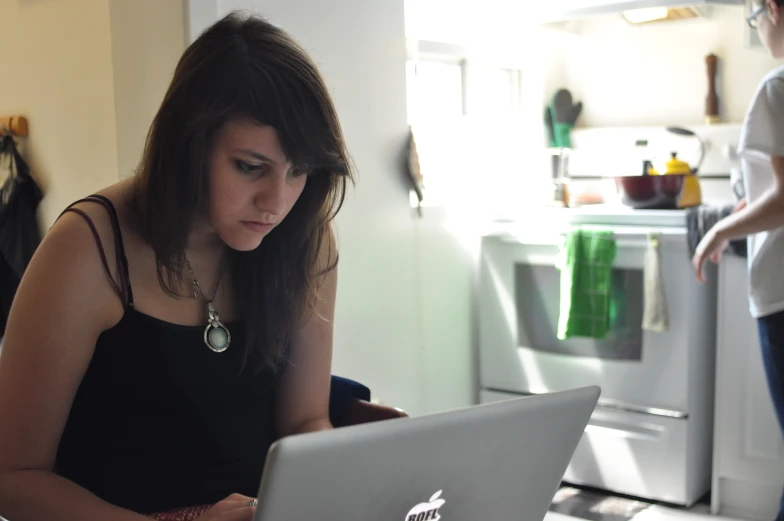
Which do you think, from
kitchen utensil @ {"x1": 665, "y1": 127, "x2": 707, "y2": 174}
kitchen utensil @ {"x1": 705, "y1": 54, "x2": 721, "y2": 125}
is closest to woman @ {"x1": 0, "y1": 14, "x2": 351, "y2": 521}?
kitchen utensil @ {"x1": 665, "y1": 127, "x2": 707, "y2": 174}

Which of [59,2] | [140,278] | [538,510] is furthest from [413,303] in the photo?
[538,510]

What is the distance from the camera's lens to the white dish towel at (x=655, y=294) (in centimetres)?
262

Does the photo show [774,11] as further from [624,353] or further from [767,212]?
[624,353]

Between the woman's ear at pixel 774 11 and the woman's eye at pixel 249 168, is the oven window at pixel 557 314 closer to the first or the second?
the woman's ear at pixel 774 11

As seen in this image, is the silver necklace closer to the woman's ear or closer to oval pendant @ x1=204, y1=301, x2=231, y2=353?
oval pendant @ x1=204, y1=301, x2=231, y2=353

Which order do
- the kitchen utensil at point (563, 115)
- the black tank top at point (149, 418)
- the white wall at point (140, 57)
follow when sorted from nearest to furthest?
the black tank top at point (149, 418), the white wall at point (140, 57), the kitchen utensil at point (563, 115)

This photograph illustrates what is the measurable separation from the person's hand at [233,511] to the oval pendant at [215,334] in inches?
11.8

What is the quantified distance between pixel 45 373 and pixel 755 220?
1747 millimetres

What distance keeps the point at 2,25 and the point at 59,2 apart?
0.29 m

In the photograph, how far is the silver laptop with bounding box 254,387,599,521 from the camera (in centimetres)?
71

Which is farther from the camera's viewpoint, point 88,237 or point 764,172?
point 764,172

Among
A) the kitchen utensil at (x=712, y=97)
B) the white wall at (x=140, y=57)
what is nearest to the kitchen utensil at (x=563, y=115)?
the kitchen utensil at (x=712, y=97)

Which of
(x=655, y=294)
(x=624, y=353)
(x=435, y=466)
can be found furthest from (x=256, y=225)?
(x=624, y=353)

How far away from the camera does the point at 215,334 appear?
4.09ft
